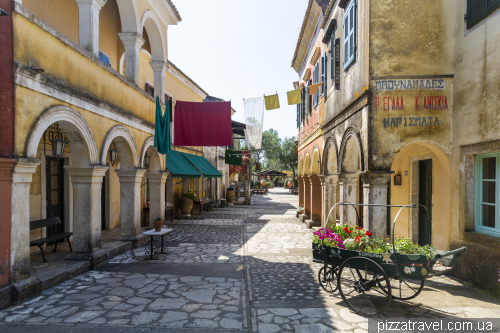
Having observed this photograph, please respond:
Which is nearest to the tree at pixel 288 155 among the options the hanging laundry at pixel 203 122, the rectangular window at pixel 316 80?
the rectangular window at pixel 316 80

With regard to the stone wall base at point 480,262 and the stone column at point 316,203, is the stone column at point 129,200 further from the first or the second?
the stone wall base at point 480,262

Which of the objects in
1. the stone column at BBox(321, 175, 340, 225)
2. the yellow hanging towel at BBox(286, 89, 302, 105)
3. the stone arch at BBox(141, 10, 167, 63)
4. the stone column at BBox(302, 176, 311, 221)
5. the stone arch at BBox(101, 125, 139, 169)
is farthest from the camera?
the stone column at BBox(302, 176, 311, 221)

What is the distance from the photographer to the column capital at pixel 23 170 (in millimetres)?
4996

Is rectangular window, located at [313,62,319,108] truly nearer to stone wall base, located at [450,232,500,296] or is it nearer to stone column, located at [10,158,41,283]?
stone wall base, located at [450,232,500,296]

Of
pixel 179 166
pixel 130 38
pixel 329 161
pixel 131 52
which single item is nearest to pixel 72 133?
pixel 131 52

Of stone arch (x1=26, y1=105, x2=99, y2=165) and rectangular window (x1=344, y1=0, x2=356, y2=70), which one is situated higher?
rectangular window (x1=344, y1=0, x2=356, y2=70)

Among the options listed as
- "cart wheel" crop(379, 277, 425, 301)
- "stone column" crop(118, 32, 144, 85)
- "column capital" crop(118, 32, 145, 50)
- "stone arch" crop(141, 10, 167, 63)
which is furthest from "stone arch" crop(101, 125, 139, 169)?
"cart wheel" crop(379, 277, 425, 301)

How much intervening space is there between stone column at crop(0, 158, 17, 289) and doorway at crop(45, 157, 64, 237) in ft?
14.4

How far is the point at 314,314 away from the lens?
476 cm

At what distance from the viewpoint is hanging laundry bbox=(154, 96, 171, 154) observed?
10.3 m

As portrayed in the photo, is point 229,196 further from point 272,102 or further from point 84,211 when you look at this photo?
point 84,211

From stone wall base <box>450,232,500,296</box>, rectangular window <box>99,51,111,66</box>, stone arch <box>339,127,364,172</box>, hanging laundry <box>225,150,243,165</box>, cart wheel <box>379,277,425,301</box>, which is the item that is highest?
rectangular window <box>99,51,111,66</box>

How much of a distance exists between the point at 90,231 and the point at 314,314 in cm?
499

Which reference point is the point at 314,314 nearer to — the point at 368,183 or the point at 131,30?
the point at 368,183
